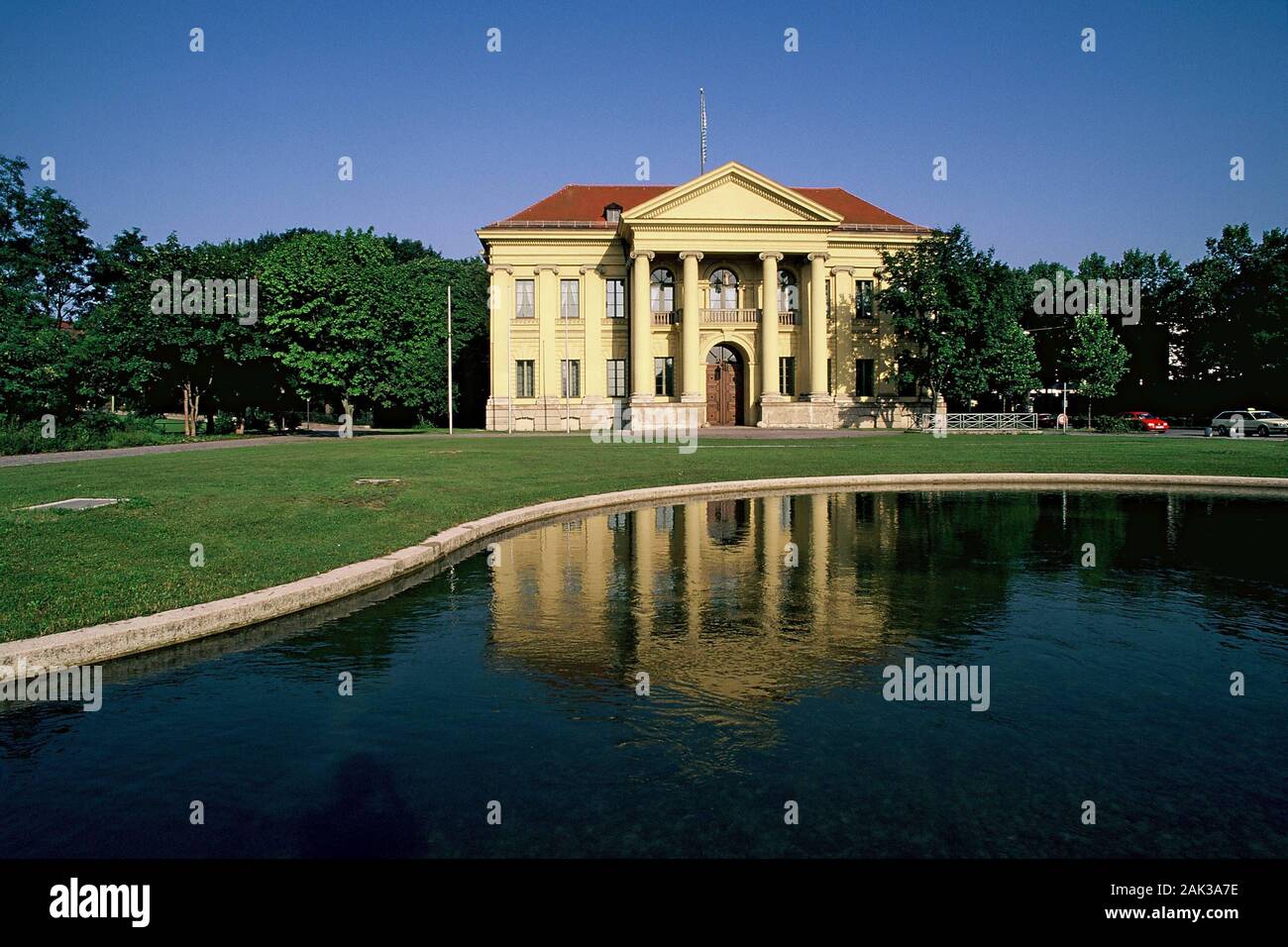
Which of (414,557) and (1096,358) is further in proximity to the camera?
(1096,358)

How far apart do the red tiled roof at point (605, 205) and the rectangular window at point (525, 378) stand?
9.07 metres

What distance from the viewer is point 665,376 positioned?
59938 mm

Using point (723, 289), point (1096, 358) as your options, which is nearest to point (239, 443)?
point (723, 289)

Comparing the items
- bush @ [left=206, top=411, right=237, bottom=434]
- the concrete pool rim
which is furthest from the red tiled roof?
the concrete pool rim

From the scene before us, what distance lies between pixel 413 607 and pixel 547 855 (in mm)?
6088

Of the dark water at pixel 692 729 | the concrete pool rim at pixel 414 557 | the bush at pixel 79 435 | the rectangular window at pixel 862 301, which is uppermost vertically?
the rectangular window at pixel 862 301

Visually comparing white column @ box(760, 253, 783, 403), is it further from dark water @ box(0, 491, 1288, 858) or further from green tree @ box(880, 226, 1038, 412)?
dark water @ box(0, 491, 1288, 858)

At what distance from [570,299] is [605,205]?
7.73 meters

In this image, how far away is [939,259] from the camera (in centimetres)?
5538

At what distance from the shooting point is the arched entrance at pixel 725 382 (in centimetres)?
6072

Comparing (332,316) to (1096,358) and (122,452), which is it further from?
(1096,358)

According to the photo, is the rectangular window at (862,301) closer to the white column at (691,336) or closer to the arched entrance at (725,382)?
the arched entrance at (725,382)

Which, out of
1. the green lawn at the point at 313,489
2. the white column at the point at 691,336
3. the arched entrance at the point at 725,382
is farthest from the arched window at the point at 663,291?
the green lawn at the point at 313,489
